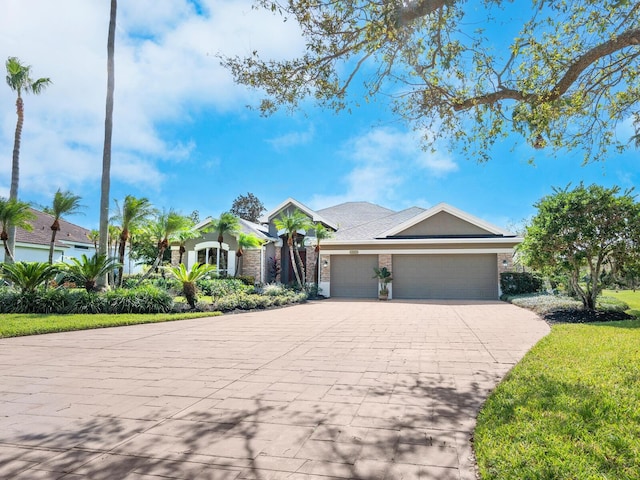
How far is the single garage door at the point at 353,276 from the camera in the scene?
71.8 feet

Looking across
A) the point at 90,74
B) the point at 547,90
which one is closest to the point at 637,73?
the point at 547,90

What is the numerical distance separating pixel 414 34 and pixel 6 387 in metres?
8.02

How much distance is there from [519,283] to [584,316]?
891cm

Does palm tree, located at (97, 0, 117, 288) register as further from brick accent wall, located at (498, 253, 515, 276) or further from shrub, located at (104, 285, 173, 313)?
brick accent wall, located at (498, 253, 515, 276)

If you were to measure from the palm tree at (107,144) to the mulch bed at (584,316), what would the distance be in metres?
14.9

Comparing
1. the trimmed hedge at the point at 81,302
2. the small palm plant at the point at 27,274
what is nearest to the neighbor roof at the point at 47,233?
the small palm plant at the point at 27,274

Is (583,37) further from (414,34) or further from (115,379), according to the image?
(115,379)

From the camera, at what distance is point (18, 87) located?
807 inches

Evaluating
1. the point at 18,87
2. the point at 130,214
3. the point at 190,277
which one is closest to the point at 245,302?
the point at 190,277

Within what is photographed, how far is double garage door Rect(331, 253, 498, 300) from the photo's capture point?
20.2 meters

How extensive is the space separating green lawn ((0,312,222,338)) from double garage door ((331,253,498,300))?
11.1 meters

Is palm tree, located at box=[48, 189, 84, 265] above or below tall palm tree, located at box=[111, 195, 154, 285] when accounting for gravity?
above

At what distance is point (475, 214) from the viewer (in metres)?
21.0

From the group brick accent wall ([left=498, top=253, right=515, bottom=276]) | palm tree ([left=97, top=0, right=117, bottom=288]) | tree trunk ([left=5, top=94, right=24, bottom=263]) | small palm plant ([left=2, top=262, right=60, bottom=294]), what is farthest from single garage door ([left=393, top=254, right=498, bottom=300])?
tree trunk ([left=5, top=94, right=24, bottom=263])
